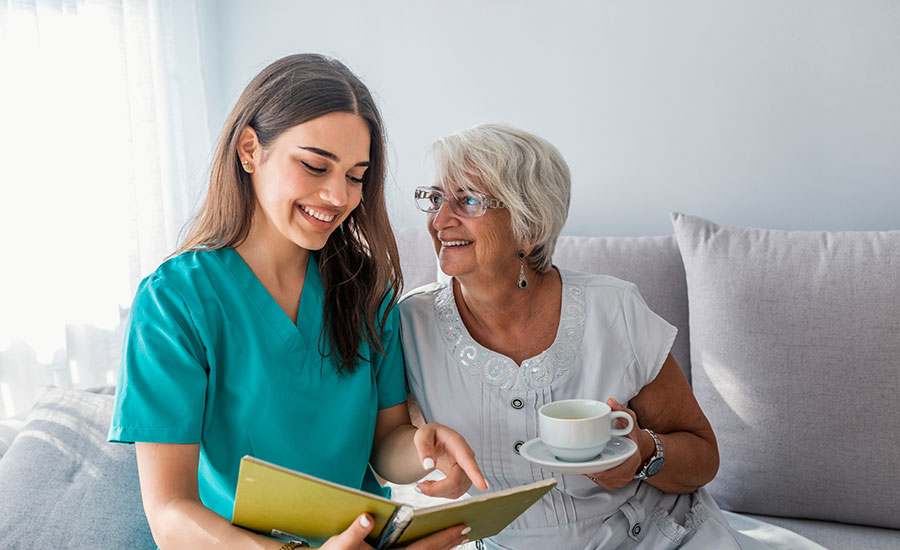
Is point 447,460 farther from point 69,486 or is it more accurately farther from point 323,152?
point 69,486

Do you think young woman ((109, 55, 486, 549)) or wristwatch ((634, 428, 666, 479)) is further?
wristwatch ((634, 428, 666, 479))

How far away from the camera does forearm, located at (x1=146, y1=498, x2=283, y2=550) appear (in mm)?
1000

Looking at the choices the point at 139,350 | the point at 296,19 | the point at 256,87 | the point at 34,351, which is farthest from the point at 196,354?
the point at 296,19

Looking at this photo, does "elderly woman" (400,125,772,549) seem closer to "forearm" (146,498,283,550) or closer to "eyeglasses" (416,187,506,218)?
"eyeglasses" (416,187,506,218)

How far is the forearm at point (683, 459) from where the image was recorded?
4.31 ft

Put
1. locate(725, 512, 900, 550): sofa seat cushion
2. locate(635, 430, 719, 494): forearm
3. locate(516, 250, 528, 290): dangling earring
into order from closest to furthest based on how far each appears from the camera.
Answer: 1. locate(635, 430, 719, 494): forearm
2. locate(516, 250, 528, 290): dangling earring
3. locate(725, 512, 900, 550): sofa seat cushion

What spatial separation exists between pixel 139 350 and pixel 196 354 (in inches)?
3.1

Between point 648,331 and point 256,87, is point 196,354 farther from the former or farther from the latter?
point 648,331

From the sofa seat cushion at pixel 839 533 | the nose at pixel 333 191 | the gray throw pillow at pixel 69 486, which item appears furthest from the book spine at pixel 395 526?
the sofa seat cushion at pixel 839 533

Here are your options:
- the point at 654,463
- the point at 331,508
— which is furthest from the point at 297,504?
the point at 654,463

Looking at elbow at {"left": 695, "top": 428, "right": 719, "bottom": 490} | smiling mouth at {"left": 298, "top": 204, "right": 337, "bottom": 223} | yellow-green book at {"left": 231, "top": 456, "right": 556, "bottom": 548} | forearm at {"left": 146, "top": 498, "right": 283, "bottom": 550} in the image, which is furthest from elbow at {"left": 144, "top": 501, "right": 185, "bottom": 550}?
elbow at {"left": 695, "top": 428, "right": 719, "bottom": 490}

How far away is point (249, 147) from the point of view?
122 centimetres

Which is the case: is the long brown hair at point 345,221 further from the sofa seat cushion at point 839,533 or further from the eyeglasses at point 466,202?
the sofa seat cushion at point 839,533

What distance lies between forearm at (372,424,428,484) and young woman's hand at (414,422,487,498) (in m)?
0.10
